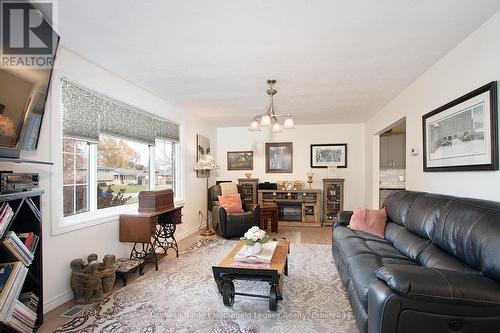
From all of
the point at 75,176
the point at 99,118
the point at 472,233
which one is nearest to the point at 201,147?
the point at 99,118

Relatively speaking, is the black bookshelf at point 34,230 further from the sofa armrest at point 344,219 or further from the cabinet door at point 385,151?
the cabinet door at point 385,151

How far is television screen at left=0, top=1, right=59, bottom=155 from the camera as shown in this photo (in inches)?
66.5

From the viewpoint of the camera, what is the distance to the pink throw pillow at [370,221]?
3.10 metres

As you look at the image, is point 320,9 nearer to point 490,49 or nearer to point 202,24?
point 202,24

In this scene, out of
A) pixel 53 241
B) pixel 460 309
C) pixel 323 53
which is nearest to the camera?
pixel 460 309

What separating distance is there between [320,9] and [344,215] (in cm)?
264

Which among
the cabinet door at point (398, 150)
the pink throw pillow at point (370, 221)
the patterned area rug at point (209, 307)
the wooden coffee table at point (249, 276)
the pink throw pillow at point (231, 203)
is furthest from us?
the cabinet door at point (398, 150)

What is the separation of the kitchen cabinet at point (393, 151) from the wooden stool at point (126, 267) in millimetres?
5683


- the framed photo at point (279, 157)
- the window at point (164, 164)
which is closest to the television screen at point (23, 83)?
the window at point (164, 164)

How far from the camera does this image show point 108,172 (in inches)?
127

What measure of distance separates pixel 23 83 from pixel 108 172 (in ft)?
A: 5.10

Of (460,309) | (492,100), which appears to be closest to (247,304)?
(460,309)

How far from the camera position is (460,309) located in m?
1.25

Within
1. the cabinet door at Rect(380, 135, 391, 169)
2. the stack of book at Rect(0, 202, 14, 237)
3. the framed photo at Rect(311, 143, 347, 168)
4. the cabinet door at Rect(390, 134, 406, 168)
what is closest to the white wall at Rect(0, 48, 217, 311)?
the stack of book at Rect(0, 202, 14, 237)
